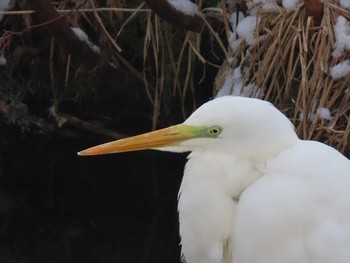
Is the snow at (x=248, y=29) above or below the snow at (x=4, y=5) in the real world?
above

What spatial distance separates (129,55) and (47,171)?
548 mm

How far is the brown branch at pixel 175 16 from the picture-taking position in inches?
99.1

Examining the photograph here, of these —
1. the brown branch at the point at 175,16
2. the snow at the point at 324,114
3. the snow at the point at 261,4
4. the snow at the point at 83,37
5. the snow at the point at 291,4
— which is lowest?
the snow at the point at 83,37

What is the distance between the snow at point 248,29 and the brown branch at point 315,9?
0.68ft

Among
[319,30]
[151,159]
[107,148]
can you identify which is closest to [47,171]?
[151,159]

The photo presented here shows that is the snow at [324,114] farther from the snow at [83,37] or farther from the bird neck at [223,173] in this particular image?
the snow at [83,37]

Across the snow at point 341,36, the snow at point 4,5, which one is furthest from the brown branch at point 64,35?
the snow at point 341,36

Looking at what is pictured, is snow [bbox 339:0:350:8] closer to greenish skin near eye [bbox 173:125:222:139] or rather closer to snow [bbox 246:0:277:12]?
snow [bbox 246:0:277:12]

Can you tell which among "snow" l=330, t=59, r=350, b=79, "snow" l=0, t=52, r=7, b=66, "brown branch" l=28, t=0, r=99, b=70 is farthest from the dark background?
"snow" l=330, t=59, r=350, b=79

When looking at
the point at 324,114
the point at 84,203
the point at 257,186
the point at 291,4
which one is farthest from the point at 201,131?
the point at 84,203

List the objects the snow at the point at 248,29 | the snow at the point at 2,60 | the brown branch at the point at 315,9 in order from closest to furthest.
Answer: the brown branch at the point at 315,9, the snow at the point at 248,29, the snow at the point at 2,60

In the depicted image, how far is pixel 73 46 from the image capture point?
109 inches

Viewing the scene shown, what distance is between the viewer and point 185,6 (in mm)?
2623

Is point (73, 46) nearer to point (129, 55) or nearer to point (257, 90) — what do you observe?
point (129, 55)
